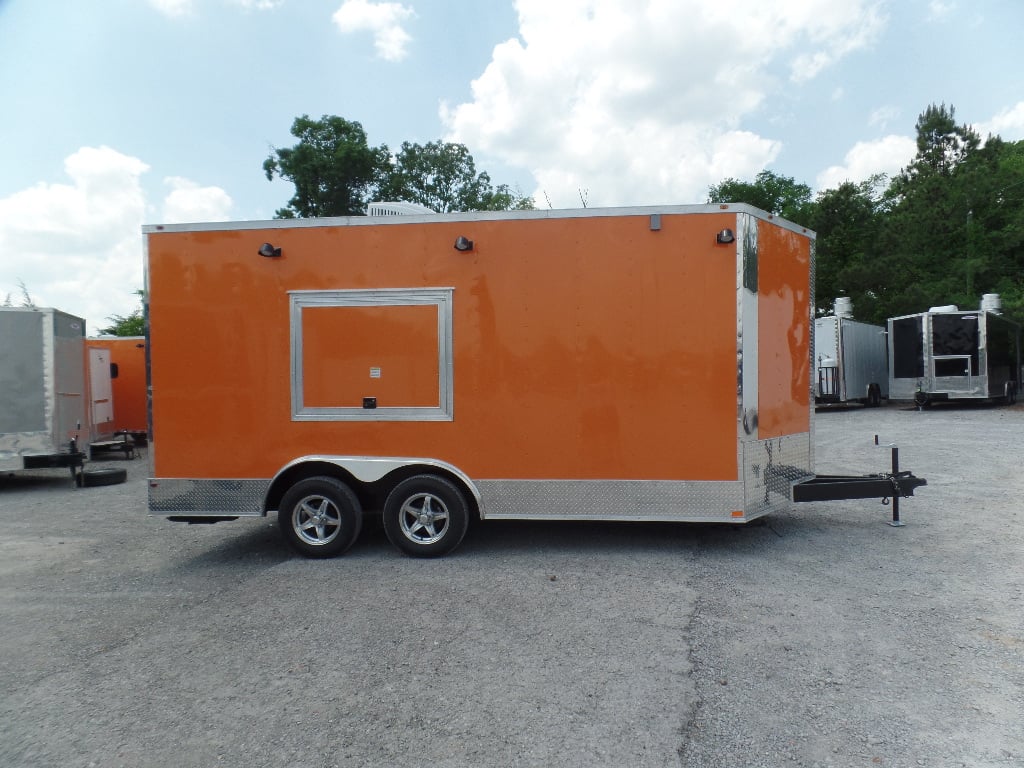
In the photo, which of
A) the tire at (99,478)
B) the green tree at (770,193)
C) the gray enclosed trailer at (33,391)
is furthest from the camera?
the green tree at (770,193)

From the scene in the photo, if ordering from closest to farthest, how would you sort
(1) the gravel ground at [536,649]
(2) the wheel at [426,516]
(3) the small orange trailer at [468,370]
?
(1) the gravel ground at [536,649], (3) the small orange trailer at [468,370], (2) the wheel at [426,516]

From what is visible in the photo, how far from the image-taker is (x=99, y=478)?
1115 centimetres

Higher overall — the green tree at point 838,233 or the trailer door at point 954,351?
the green tree at point 838,233

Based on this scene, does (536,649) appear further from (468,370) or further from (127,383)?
(127,383)

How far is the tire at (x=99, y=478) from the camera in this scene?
1104 cm

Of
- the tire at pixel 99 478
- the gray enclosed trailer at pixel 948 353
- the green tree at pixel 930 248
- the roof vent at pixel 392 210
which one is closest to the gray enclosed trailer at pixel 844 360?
the gray enclosed trailer at pixel 948 353

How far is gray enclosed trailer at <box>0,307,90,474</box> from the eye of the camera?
10328 millimetres

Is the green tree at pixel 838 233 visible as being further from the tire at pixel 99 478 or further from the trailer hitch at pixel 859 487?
the tire at pixel 99 478

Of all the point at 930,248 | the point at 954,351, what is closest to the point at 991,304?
the point at 954,351

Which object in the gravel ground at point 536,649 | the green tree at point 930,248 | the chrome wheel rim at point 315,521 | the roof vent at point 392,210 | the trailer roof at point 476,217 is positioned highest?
the green tree at point 930,248

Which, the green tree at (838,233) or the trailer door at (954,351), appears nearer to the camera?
the trailer door at (954,351)

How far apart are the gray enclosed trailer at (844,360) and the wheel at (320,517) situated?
1745cm

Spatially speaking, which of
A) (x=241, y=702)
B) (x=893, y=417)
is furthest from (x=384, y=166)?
(x=241, y=702)

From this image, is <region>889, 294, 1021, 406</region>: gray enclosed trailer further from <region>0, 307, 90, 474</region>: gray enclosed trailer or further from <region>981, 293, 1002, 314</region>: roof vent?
<region>0, 307, 90, 474</region>: gray enclosed trailer
